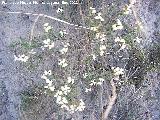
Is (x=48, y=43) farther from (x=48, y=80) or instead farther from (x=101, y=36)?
(x=101, y=36)

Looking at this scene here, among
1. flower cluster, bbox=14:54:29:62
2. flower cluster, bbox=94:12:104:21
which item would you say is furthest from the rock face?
flower cluster, bbox=94:12:104:21

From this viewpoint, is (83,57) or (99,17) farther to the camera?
(83,57)

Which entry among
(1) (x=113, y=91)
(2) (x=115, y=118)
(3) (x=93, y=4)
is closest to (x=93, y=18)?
(3) (x=93, y=4)

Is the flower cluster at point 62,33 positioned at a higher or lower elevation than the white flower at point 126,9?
lower

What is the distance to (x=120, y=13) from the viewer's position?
2.86 m

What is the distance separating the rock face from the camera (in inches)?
117

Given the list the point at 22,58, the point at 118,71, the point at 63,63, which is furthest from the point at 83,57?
the point at 22,58

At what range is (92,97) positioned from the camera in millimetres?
3033

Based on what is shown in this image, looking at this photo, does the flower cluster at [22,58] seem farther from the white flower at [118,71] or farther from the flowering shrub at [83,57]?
the white flower at [118,71]

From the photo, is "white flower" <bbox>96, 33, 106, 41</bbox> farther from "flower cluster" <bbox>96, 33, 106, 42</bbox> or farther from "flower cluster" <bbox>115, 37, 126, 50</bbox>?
"flower cluster" <bbox>115, 37, 126, 50</bbox>

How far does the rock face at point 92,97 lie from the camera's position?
2969 mm

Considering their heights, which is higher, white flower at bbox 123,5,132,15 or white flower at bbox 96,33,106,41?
white flower at bbox 123,5,132,15

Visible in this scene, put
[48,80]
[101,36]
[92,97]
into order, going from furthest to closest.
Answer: [92,97] < [48,80] < [101,36]

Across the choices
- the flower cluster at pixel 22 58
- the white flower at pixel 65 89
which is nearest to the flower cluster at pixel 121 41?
the white flower at pixel 65 89
